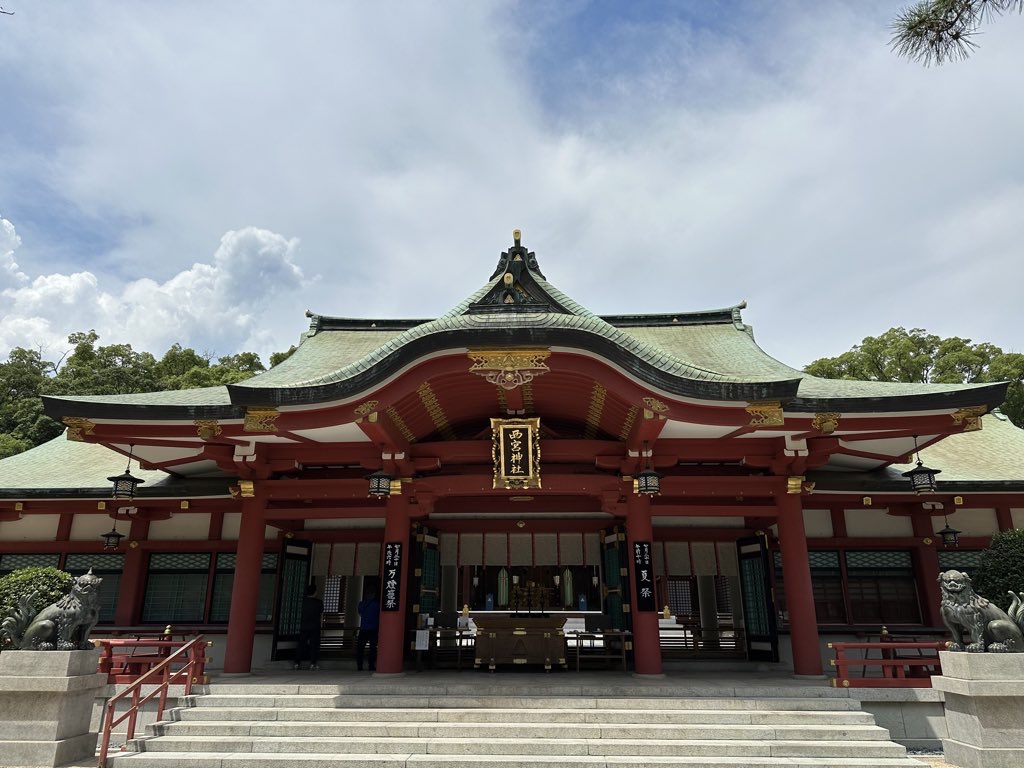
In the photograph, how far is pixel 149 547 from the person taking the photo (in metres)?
14.3

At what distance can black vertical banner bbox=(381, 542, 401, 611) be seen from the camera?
1119 cm

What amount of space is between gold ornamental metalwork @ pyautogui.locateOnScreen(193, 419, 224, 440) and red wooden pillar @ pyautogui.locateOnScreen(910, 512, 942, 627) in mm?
14141

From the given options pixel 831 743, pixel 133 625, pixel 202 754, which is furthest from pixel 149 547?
pixel 831 743

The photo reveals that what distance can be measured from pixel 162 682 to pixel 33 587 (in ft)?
10.4

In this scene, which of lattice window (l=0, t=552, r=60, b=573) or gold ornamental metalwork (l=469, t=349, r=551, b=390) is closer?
gold ornamental metalwork (l=469, t=349, r=551, b=390)

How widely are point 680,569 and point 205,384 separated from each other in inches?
Result: 1467

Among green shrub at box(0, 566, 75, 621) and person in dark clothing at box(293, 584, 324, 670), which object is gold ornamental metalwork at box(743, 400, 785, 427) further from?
green shrub at box(0, 566, 75, 621)

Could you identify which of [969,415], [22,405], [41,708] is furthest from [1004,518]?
[22,405]

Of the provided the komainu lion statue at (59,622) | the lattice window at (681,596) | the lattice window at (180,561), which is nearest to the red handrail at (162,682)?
the komainu lion statue at (59,622)

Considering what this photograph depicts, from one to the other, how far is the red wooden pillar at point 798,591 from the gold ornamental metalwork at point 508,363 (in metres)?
5.53

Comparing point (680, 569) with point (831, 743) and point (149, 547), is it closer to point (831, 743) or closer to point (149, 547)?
point (831, 743)

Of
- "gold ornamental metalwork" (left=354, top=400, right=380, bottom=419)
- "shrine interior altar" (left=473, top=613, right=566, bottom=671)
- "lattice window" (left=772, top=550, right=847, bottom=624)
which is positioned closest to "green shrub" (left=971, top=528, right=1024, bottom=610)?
"lattice window" (left=772, top=550, right=847, bottom=624)

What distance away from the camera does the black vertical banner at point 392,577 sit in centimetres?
1119

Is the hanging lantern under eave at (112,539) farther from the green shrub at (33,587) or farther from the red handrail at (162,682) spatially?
the red handrail at (162,682)
